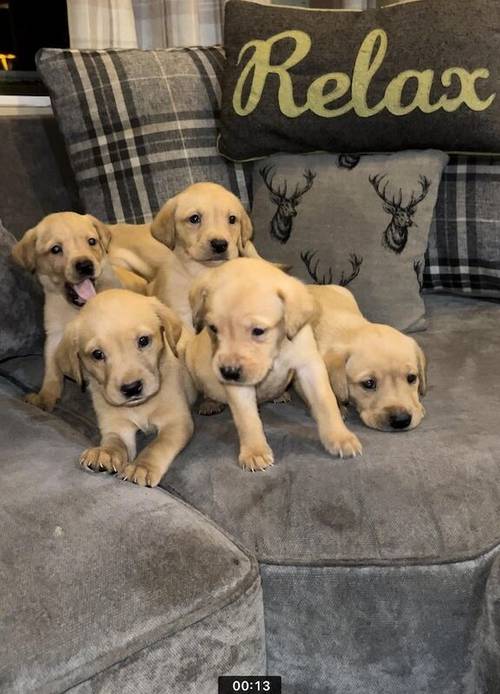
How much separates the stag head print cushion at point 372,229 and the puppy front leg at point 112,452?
0.78 m

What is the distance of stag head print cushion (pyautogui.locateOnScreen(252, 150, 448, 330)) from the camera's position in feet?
6.95

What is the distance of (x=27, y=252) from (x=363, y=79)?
3.48 feet

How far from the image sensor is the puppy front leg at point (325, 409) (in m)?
1.51

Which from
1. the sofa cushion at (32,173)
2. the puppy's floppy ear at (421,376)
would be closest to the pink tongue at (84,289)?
the sofa cushion at (32,173)

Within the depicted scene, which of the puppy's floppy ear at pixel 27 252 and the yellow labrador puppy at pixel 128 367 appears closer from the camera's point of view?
the yellow labrador puppy at pixel 128 367

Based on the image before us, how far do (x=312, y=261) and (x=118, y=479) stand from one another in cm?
97

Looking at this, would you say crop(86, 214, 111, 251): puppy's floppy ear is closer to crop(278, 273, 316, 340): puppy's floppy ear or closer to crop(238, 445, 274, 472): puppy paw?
crop(278, 273, 316, 340): puppy's floppy ear

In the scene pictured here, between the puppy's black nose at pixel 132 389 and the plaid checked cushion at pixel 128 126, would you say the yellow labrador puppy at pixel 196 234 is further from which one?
the puppy's black nose at pixel 132 389

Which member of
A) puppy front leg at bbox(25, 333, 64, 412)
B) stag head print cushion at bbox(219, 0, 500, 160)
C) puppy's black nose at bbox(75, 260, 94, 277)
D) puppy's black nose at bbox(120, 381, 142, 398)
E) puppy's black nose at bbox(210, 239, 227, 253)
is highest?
stag head print cushion at bbox(219, 0, 500, 160)

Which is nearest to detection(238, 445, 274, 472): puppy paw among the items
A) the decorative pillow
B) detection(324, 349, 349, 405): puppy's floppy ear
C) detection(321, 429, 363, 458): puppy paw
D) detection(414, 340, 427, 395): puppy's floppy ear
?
detection(321, 429, 363, 458): puppy paw

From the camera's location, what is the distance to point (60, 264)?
2055 mm

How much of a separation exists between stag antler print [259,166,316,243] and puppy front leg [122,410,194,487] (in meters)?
0.75

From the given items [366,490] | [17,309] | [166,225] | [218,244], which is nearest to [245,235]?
[218,244]
